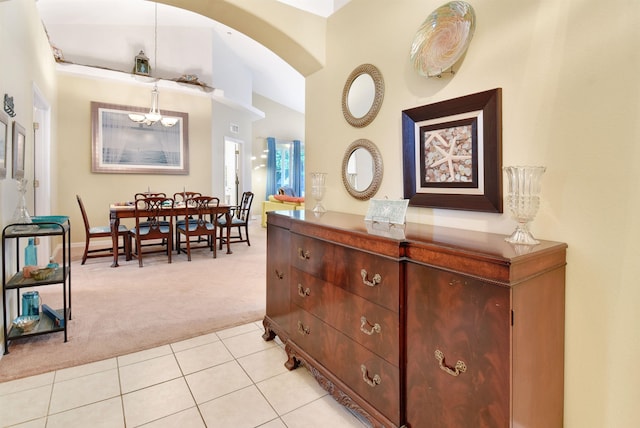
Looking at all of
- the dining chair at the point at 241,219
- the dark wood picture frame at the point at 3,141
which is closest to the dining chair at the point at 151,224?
the dining chair at the point at 241,219

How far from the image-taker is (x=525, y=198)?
4.06 feet

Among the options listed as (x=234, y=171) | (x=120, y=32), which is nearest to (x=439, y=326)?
(x=120, y=32)

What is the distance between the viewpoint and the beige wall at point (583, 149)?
112cm

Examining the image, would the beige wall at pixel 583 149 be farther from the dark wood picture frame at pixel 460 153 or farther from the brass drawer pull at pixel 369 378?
the brass drawer pull at pixel 369 378

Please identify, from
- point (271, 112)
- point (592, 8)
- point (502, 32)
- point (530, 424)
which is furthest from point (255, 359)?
point (271, 112)

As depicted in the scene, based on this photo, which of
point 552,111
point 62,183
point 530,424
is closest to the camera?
point 530,424

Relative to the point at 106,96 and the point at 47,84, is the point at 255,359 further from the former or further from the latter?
the point at 106,96

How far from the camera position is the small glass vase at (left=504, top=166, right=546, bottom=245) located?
1.23m

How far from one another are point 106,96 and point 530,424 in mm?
7037

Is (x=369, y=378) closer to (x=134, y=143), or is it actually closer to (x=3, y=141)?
(x=3, y=141)

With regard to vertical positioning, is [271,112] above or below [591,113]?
above

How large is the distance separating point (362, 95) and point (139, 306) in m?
2.69

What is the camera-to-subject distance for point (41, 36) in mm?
3947

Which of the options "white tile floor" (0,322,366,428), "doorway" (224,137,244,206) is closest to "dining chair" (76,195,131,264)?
"white tile floor" (0,322,366,428)
